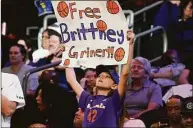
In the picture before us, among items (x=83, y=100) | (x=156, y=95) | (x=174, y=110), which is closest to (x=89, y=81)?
(x=156, y=95)

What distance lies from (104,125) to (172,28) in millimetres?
3804

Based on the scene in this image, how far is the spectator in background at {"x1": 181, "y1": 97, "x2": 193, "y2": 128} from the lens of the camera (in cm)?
908

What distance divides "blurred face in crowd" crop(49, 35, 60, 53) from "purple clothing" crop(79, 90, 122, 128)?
335 cm

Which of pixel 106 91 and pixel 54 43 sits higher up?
pixel 54 43

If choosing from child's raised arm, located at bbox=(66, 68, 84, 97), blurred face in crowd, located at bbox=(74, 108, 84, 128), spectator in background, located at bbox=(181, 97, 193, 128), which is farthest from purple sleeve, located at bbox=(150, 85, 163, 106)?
child's raised arm, located at bbox=(66, 68, 84, 97)

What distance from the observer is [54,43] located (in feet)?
38.6

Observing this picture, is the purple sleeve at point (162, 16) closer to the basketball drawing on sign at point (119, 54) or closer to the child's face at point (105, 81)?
the basketball drawing on sign at point (119, 54)

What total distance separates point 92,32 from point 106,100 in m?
0.98

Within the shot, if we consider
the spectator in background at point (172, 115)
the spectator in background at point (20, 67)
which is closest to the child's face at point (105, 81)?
the spectator in background at point (172, 115)

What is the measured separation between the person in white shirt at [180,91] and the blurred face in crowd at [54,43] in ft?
7.15

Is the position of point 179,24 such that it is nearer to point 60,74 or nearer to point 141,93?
point 60,74

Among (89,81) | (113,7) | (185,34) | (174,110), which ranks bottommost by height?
(174,110)

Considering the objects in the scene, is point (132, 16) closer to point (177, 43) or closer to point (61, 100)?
point (177, 43)

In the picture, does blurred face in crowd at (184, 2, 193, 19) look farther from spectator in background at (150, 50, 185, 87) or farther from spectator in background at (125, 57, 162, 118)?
spectator in background at (125, 57, 162, 118)
